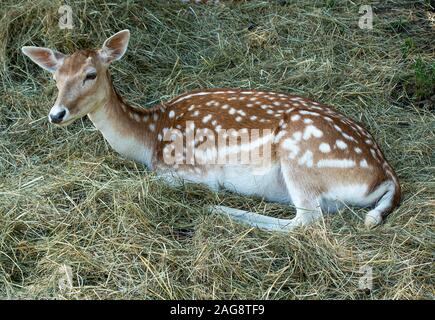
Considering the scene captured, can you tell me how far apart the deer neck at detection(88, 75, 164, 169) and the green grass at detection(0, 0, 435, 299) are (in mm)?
116

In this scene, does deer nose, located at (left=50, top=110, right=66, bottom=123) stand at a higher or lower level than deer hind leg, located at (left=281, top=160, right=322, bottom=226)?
higher

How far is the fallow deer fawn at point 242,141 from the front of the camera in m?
4.79

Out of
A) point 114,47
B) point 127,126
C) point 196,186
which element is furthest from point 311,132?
point 114,47

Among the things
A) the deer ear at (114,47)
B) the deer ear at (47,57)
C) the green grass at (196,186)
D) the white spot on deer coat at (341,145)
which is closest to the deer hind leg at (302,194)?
the green grass at (196,186)

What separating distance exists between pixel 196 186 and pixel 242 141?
1.46 ft

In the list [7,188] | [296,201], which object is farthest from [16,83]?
[296,201]

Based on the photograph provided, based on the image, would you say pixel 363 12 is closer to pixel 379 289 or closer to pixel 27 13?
pixel 27 13

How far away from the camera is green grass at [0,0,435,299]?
4.14 meters

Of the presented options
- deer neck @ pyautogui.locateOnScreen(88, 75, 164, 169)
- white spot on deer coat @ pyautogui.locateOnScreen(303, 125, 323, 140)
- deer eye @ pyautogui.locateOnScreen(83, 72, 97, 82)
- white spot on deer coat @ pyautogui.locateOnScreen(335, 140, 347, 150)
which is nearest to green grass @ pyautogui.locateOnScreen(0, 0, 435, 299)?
deer neck @ pyautogui.locateOnScreen(88, 75, 164, 169)

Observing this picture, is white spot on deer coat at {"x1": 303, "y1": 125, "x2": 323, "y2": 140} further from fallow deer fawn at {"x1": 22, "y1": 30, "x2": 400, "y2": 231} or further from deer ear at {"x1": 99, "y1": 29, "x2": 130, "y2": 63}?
deer ear at {"x1": 99, "y1": 29, "x2": 130, "y2": 63}

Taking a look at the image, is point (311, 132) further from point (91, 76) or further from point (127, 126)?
point (91, 76)

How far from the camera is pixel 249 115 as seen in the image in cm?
514

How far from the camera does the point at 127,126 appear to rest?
5.32m
